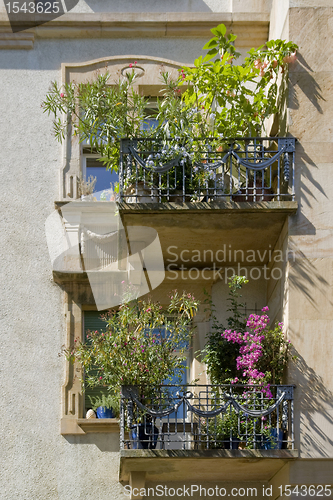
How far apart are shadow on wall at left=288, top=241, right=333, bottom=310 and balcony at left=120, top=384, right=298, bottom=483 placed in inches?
40.8

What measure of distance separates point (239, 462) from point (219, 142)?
3.53 metres

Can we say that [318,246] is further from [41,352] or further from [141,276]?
[41,352]

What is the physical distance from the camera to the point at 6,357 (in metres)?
9.45

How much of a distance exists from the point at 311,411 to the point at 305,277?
4.62ft

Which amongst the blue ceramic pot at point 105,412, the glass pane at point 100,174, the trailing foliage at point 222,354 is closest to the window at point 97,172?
the glass pane at point 100,174

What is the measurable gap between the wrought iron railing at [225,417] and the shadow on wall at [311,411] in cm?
10

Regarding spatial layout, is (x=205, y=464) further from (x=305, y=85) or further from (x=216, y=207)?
(x=305, y=85)

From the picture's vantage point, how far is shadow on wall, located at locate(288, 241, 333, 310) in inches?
324

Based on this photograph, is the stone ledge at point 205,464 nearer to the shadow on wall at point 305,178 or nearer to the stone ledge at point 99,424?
the stone ledge at point 99,424

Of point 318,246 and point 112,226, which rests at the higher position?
point 112,226

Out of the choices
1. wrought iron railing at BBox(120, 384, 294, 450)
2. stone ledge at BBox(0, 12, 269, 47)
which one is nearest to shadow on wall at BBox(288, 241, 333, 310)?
wrought iron railing at BBox(120, 384, 294, 450)

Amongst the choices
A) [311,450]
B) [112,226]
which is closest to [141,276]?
[112,226]

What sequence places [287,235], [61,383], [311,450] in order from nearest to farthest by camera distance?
[311,450] → [287,235] → [61,383]

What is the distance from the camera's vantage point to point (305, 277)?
829 cm
